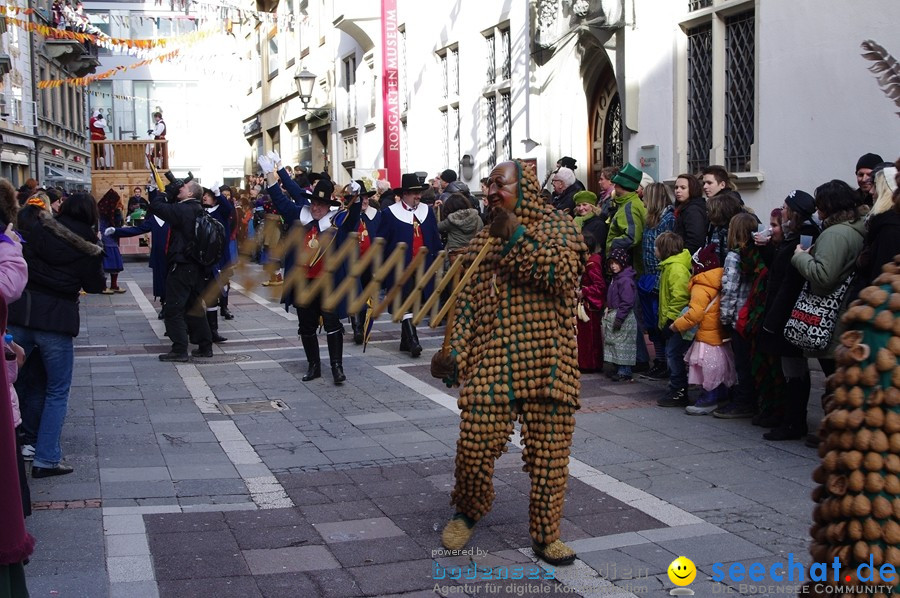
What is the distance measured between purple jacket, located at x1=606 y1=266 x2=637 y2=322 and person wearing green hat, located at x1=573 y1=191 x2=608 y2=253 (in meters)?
0.61

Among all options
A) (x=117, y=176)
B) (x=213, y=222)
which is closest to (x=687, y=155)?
(x=213, y=222)

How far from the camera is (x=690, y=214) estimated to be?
29.8 ft

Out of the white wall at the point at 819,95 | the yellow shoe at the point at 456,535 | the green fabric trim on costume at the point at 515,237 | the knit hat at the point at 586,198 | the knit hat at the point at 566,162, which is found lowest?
the yellow shoe at the point at 456,535

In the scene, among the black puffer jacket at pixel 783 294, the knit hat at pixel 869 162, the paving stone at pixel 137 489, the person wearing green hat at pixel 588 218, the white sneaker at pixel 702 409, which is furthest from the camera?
the person wearing green hat at pixel 588 218

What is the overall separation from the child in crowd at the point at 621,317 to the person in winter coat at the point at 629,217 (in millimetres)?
117

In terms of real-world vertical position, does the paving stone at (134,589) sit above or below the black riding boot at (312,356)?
below

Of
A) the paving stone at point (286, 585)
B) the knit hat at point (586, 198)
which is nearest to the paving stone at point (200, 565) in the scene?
the paving stone at point (286, 585)

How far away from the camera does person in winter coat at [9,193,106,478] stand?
22.0ft

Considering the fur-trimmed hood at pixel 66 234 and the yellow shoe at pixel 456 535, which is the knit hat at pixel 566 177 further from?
the yellow shoe at pixel 456 535

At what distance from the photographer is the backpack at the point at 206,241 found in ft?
37.3

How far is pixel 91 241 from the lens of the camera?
715 cm

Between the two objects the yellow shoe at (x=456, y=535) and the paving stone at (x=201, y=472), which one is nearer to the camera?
the yellow shoe at (x=456, y=535)

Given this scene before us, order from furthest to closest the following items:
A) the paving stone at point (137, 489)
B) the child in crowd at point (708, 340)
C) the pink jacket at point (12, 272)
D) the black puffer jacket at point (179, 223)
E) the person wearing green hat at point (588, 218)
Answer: the black puffer jacket at point (179, 223), the person wearing green hat at point (588, 218), the child in crowd at point (708, 340), the paving stone at point (137, 489), the pink jacket at point (12, 272)

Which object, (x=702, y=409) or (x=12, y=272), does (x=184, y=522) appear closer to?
(x=12, y=272)
